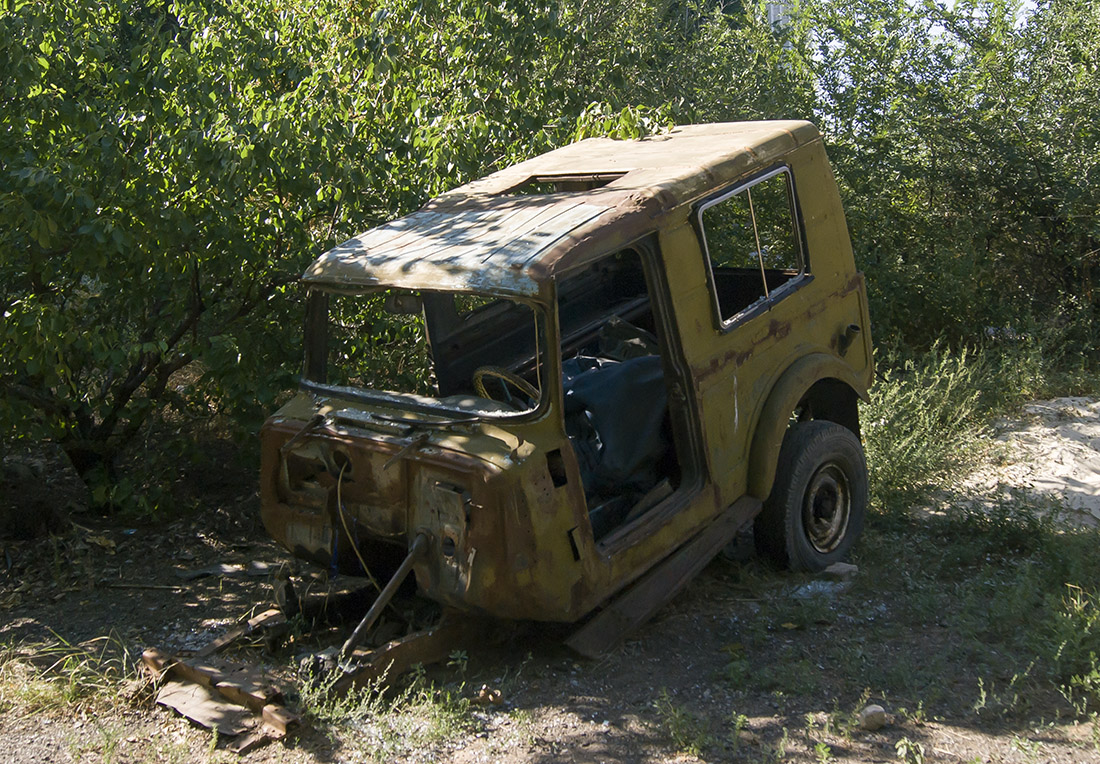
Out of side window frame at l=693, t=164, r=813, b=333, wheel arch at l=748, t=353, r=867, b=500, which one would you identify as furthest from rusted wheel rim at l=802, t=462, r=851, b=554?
side window frame at l=693, t=164, r=813, b=333

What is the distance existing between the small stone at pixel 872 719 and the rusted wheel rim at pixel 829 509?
1.61m

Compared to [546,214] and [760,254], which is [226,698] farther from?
[760,254]

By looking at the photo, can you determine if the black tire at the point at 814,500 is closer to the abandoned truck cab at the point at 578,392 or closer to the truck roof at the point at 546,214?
the abandoned truck cab at the point at 578,392

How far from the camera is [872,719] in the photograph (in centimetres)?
382

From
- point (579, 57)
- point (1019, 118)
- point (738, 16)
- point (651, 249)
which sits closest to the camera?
point (651, 249)

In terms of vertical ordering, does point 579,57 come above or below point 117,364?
above

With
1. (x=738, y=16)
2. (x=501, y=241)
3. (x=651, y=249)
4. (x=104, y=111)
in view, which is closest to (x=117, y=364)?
(x=104, y=111)

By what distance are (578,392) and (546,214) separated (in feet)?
2.60

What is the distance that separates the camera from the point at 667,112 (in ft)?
21.4

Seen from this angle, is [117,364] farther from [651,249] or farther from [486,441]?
[651,249]

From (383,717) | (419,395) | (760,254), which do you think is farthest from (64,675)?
(760,254)

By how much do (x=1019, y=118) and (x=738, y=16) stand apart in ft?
8.81

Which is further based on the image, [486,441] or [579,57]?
[579,57]

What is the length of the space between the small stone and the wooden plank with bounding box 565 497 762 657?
3.38ft
